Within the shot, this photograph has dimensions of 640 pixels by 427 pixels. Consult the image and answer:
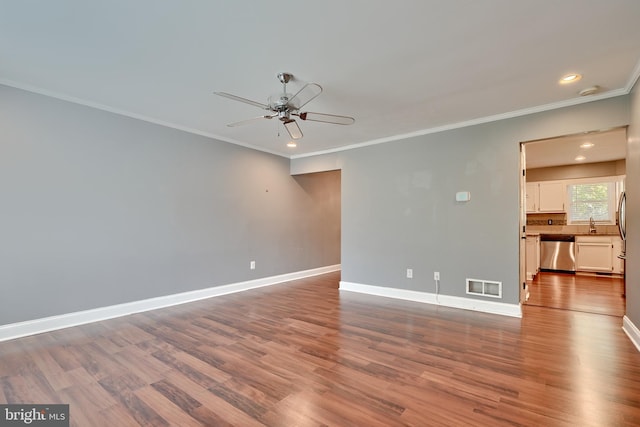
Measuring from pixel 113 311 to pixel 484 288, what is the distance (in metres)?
4.72

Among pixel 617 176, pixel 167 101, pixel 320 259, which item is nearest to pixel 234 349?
pixel 167 101

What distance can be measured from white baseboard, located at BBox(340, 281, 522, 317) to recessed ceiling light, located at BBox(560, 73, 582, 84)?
2.54 meters

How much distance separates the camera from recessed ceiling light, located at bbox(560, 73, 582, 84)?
2727 mm

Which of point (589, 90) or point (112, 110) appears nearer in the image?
point (589, 90)

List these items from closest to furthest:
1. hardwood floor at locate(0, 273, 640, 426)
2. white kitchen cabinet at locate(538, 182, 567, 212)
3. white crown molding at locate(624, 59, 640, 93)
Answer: hardwood floor at locate(0, 273, 640, 426), white crown molding at locate(624, 59, 640, 93), white kitchen cabinet at locate(538, 182, 567, 212)

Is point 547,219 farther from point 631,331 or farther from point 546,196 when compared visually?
point 631,331

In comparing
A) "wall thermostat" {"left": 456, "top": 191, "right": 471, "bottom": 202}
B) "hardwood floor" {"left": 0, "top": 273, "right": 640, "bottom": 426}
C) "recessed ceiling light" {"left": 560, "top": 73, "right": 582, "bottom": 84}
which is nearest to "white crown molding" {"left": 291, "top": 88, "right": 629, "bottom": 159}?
"recessed ceiling light" {"left": 560, "top": 73, "right": 582, "bottom": 84}

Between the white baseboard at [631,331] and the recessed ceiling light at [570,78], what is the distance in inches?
95.4

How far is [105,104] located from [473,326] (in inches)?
197

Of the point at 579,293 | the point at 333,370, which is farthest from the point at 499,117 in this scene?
the point at 333,370

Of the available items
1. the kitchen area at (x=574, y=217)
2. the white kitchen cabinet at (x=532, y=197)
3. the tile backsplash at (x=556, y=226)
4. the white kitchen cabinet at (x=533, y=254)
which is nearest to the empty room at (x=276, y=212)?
the kitchen area at (x=574, y=217)

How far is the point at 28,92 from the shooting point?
307cm

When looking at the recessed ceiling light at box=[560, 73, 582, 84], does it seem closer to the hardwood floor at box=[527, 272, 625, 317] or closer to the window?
the hardwood floor at box=[527, 272, 625, 317]

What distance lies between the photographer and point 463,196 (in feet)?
13.3
